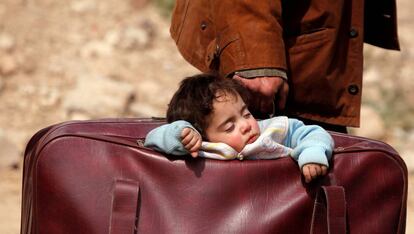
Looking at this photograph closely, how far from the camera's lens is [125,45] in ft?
24.5

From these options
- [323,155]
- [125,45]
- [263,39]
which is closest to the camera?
[323,155]

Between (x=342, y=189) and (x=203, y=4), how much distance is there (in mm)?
766

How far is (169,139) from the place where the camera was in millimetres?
2443

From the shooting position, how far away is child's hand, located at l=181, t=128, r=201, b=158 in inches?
96.0

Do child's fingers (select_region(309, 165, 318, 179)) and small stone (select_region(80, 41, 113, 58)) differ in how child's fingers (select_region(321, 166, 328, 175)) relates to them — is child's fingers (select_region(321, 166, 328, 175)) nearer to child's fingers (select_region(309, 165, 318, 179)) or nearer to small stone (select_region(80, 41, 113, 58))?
child's fingers (select_region(309, 165, 318, 179))

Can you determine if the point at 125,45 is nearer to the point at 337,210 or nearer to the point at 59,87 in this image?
the point at 59,87

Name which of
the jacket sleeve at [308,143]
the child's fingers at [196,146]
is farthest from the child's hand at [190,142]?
the jacket sleeve at [308,143]

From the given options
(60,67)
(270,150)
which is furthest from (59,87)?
(270,150)

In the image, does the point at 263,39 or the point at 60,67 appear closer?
the point at 263,39

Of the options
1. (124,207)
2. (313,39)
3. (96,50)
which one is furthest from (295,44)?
(96,50)

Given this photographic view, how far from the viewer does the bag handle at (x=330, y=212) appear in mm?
2443

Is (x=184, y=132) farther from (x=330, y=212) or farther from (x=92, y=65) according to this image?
(x=92, y=65)

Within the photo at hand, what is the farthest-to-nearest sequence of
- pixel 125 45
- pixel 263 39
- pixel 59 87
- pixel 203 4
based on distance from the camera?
pixel 125 45, pixel 59 87, pixel 203 4, pixel 263 39

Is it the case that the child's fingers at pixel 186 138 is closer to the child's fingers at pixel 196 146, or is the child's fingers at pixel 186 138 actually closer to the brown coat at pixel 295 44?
the child's fingers at pixel 196 146
